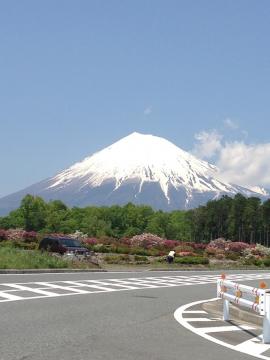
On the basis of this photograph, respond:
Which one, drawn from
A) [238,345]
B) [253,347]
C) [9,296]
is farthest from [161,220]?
[253,347]

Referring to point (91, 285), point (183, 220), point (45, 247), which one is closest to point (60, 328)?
point (91, 285)

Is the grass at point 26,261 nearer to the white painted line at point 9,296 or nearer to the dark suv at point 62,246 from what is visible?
the dark suv at point 62,246

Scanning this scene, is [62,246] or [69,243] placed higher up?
[69,243]

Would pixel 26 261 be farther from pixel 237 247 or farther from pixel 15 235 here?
pixel 237 247

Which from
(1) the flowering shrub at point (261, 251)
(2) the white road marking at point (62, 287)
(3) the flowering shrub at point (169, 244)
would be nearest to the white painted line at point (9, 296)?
(2) the white road marking at point (62, 287)

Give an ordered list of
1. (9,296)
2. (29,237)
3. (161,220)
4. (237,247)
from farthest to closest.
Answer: (161,220)
(237,247)
(29,237)
(9,296)

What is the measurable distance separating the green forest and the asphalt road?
99667mm

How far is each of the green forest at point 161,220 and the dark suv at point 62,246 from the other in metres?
75.6

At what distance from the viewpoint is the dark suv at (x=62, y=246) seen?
3678 cm

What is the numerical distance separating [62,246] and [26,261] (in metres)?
9.94

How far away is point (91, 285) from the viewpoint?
67.1 feet

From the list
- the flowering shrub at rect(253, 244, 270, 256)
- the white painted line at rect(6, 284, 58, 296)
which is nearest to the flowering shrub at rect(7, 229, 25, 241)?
the flowering shrub at rect(253, 244, 270, 256)

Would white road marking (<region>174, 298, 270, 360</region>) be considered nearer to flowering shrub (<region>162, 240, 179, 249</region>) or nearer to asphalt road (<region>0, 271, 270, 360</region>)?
asphalt road (<region>0, 271, 270, 360</region>)

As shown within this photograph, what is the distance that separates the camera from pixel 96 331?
410 inches
